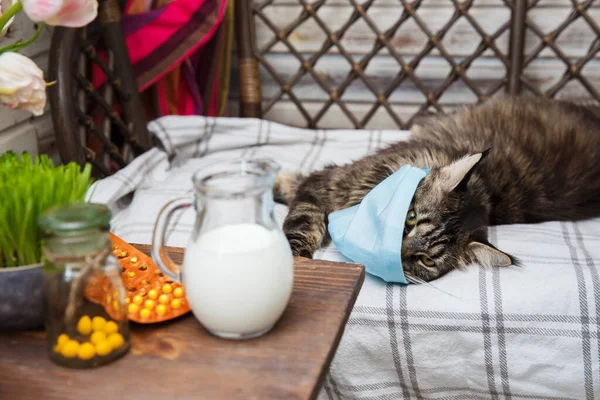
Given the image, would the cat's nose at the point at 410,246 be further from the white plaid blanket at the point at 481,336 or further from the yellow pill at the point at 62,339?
the yellow pill at the point at 62,339

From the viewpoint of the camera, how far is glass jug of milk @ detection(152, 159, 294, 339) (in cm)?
71

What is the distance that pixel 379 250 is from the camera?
1299 millimetres

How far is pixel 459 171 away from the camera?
1340 mm

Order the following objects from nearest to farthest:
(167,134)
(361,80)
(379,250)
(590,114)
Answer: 1. (379,250)
2. (590,114)
3. (167,134)
4. (361,80)

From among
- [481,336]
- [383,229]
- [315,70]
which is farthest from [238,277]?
[315,70]

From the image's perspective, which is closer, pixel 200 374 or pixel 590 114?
pixel 200 374

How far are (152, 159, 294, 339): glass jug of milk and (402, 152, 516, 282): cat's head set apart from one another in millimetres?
643

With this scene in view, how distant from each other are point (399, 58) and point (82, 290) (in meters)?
1.89

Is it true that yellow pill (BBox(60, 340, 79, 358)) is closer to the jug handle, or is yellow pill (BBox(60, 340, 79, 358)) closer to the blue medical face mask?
the jug handle

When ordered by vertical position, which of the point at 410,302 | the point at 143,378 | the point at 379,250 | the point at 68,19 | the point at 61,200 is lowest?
the point at 410,302

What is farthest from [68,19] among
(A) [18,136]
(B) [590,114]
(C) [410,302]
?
(B) [590,114]

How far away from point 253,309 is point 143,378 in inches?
5.6

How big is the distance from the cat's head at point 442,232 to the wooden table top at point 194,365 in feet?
1.80

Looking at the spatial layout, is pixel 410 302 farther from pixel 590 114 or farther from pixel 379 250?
pixel 590 114
